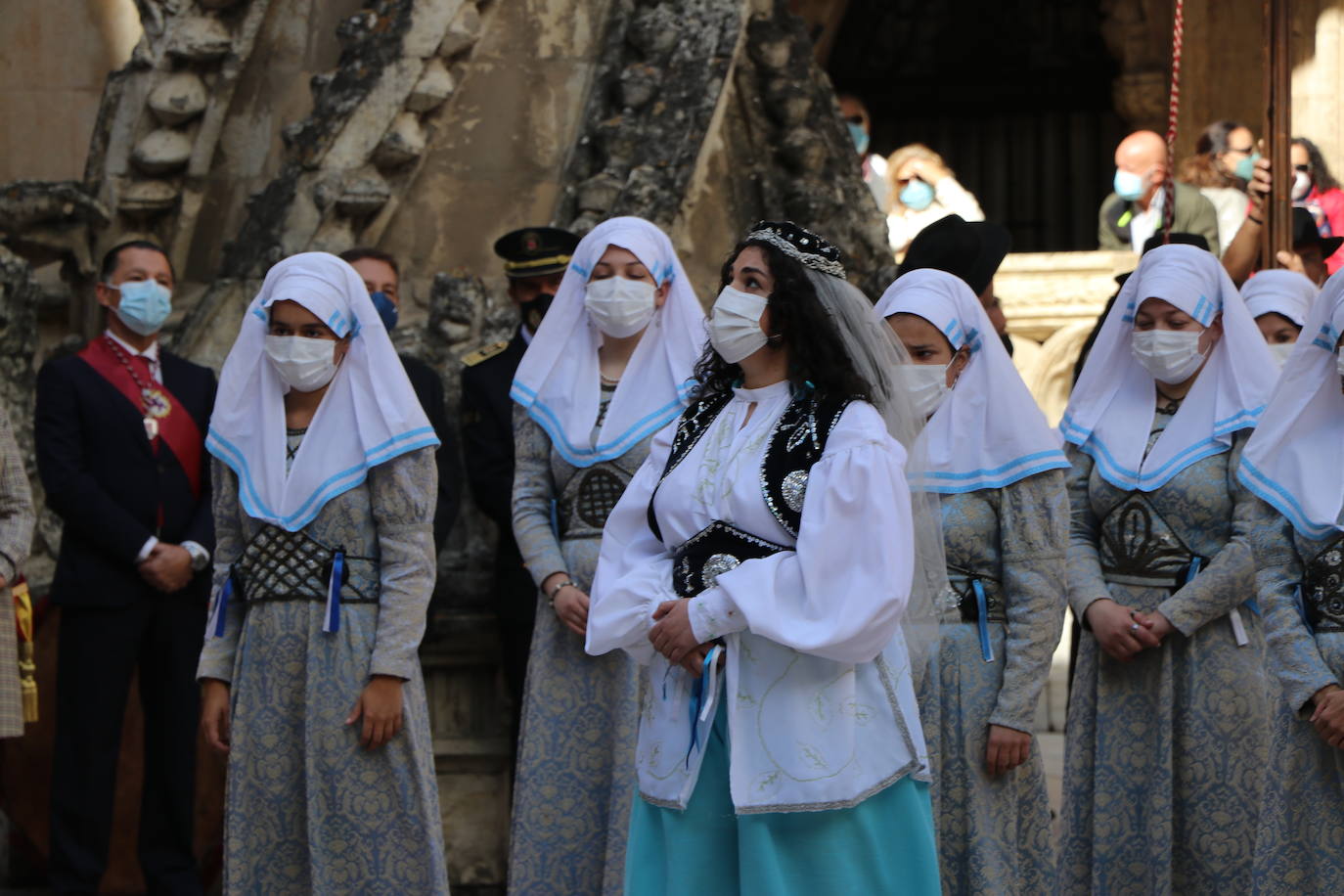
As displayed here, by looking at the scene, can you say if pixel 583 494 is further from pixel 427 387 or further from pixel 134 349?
pixel 134 349

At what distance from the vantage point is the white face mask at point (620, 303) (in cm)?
638

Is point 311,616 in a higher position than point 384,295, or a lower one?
lower

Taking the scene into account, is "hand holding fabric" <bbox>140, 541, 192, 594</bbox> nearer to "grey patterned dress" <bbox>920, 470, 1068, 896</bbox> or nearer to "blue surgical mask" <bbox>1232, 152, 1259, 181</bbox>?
"grey patterned dress" <bbox>920, 470, 1068, 896</bbox>

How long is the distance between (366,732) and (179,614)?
1.52 metres

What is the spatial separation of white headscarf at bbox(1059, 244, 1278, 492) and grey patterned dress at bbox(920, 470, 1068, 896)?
1.68 feet

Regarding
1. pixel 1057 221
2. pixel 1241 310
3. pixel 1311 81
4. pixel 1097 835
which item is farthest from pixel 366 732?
pixel 1057 221

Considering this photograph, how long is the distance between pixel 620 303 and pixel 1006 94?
12.0 m

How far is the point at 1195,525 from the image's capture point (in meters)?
5.94

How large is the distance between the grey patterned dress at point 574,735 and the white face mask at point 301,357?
0.88 m

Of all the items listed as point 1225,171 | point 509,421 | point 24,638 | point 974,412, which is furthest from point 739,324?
point 1225,171

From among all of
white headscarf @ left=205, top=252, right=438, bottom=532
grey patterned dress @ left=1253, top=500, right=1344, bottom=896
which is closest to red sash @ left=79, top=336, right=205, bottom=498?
white headscarf @ left=205, top=252, right=438, bottom=532

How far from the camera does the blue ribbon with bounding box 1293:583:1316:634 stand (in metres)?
4.99

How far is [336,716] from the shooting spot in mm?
5629

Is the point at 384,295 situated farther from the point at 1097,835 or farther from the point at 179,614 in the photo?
the point at 1097,835
